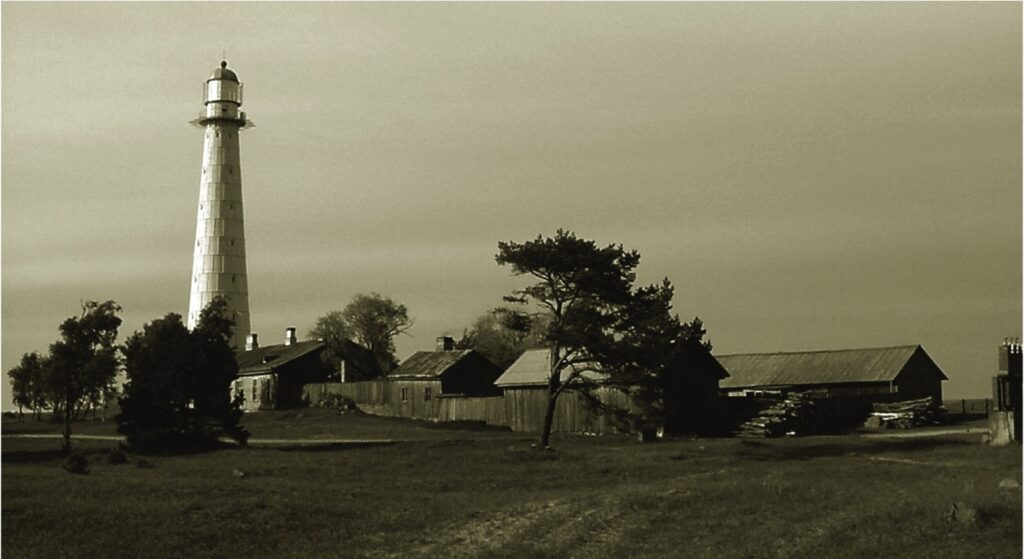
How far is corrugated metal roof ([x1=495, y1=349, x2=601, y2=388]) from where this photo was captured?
61.3 metres

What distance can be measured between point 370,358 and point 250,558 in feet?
228

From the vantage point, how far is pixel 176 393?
48844mm

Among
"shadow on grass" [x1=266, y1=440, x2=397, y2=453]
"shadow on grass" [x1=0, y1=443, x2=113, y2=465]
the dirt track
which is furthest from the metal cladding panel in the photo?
the dirt track

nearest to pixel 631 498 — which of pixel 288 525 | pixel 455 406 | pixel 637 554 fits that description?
pixel 637 554

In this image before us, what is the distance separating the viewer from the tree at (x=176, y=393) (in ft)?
158

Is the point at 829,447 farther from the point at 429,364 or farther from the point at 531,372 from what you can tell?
the point at 429,364

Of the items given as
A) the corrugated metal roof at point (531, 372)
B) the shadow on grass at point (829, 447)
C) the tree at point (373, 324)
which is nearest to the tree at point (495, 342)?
the tree at point (373, 324)

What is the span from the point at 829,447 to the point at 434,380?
29.2m

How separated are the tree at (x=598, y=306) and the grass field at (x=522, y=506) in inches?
255

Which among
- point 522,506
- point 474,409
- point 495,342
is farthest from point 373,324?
point 522,506

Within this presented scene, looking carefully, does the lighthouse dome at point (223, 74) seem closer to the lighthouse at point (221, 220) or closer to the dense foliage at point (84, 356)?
the lighthouse at point (221, 220)

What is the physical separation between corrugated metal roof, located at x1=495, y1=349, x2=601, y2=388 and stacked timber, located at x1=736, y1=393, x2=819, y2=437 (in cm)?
724

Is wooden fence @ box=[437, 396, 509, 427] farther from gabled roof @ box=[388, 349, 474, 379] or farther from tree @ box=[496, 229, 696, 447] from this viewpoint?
tree @ box=[496, 229, 696, 447]

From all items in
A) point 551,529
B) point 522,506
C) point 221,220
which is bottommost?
point 551,529
